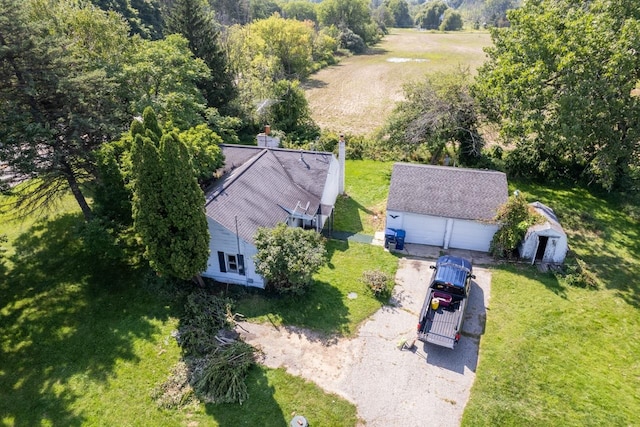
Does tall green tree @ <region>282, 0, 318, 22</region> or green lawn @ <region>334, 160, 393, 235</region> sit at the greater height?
tall green tree @ <region>282, 0, 318, 22</region>

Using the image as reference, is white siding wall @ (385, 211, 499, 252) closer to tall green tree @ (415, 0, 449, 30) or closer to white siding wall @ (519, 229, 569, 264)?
white siding wall @ (519, 229, 569, 264)

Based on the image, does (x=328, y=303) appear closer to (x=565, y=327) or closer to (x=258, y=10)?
(x=565, y=327)

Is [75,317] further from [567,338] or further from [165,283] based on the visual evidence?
[567,338]

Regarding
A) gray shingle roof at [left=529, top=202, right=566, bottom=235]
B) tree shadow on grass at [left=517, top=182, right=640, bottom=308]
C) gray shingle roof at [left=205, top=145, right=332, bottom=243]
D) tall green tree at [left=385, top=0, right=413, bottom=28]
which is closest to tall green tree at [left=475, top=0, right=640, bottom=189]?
tree shadow on grass at [left=517, top=182, right=640, bottom=308]

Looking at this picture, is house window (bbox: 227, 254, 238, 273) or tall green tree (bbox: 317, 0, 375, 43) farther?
tall green tree (bbox: 317, 0, 375, 43)

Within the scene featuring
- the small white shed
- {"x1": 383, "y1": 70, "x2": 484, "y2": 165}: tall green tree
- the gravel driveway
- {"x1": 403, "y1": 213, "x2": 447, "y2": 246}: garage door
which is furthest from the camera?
{"x1": 383, "y1": 70, "x2": 484, "y2": 165}: tall green tree

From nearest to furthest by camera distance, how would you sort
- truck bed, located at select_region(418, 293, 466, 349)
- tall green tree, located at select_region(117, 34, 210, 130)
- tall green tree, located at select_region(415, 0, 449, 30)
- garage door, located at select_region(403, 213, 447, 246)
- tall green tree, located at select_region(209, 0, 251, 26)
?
truck bed, located at select_region(418, 293, 466, 349) < garage door, located at select_region(403, 213, 447, 246) < tall green tree, located at select_region(117, 34, 210, 130) < tall green tree, located at select_region(209, 0, 251, 26) < tall green tree, located at select_region(415, 0, 449, 30)

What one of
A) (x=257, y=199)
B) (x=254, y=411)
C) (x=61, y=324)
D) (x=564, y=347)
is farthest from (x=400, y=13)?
(x=254, y=411)

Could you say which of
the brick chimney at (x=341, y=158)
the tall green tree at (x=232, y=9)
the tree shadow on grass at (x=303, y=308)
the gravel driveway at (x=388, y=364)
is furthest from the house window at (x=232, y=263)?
the tall green tree at (x=232, y=9)
